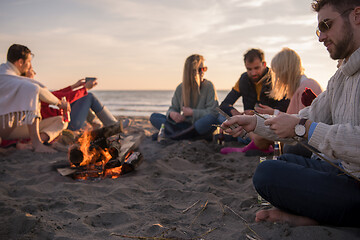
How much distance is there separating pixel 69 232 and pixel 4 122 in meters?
3.23

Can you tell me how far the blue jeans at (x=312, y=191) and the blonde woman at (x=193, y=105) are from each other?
357 centimetres

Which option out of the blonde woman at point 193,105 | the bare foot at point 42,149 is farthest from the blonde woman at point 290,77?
the bare foot at point 42,149

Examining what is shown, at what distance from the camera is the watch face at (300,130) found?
1.98 m

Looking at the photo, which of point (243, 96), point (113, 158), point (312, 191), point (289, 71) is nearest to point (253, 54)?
point (243, 96)

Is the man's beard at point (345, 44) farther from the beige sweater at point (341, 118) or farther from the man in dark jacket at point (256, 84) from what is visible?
the man in dark jacket at point (256, 84)

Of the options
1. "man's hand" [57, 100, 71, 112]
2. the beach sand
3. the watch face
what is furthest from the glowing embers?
the watch face

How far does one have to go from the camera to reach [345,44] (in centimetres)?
206

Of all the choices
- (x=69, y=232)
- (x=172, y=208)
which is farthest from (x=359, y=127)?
(x=69, y=232)

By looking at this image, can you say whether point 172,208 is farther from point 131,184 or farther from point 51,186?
point 51,186

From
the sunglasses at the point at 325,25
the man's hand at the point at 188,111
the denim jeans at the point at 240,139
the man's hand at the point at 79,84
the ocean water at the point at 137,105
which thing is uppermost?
the sunglasses at the point at 325,25

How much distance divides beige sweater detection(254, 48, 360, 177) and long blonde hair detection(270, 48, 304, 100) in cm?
185

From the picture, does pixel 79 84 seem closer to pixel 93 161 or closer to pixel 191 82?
pixel 191 82

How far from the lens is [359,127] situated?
1827 mm

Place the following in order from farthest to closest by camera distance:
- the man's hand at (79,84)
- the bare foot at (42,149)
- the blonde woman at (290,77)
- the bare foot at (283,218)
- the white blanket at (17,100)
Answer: the man's hand at (79,84) → the bare foot at (42,149) → the white blanket at (17,100) → the blonde woman at (290,77) → the bare foot at (283,218)
